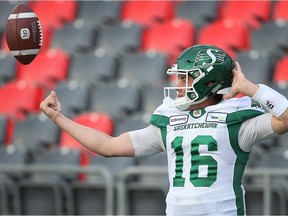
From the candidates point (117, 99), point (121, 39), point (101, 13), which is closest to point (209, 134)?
point (117, 99)

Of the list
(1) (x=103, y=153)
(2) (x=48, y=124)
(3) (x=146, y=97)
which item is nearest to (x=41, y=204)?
(2) (x=48, y=124)

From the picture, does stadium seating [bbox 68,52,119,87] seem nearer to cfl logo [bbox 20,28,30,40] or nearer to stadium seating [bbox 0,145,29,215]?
stadium seating [bbox 0,145,29,215]

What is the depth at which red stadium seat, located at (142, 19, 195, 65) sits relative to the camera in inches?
370

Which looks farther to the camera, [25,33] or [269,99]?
[25,33]

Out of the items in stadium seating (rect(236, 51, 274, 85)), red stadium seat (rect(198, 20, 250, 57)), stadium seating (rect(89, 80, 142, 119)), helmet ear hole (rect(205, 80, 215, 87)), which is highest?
red stadium seat (rect(198, 20, 250, 57))

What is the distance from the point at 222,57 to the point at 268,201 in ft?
8.39

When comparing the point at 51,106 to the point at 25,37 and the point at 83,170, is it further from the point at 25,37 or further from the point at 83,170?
the point at 83,170

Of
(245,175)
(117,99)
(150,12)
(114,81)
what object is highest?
(150,12)

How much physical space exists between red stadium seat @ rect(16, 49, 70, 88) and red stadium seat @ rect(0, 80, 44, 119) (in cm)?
33

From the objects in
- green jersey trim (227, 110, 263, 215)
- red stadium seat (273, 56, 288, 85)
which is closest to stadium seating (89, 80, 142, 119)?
red stadium seat (273, 56, 288, 85)

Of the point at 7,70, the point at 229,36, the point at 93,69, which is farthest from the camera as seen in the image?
the point at 7,70

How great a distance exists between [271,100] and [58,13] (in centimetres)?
681

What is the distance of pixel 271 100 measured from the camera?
4176 millimetres

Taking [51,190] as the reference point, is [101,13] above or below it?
above
